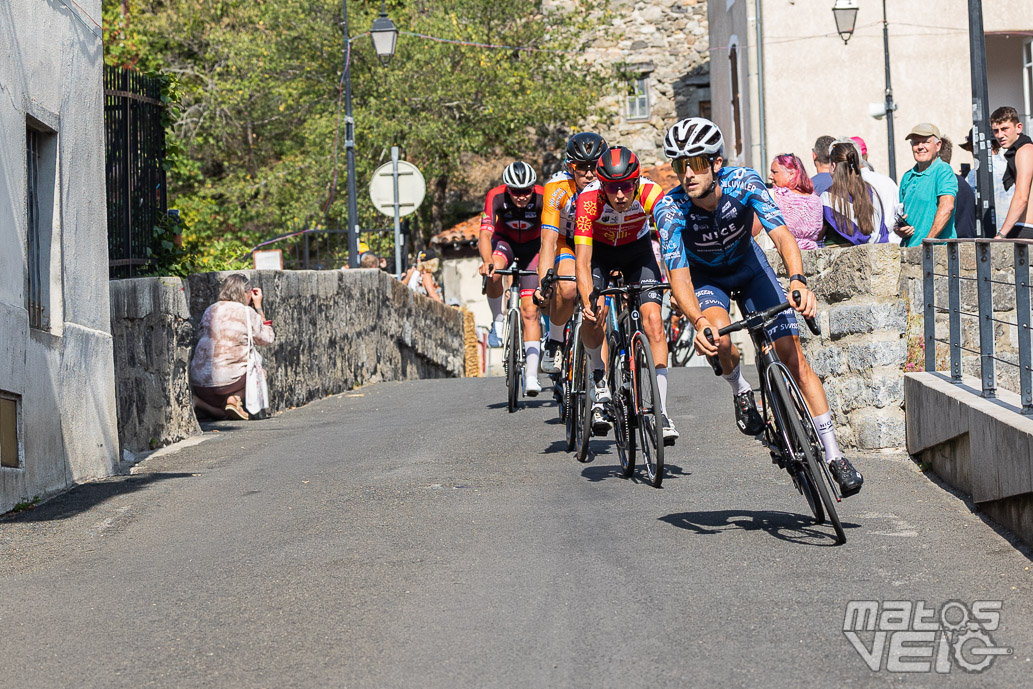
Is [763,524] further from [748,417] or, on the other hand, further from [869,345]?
[869,345]

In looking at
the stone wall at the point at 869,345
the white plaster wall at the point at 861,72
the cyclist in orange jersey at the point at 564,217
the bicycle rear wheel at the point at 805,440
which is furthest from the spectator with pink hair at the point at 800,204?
the white plaster wall at the point at 861,72

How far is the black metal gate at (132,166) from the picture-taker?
1204cm

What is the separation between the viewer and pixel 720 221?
7.43 metres

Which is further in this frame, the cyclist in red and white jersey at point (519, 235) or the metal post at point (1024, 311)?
the cyclist in red and white jersey at point (519, 235)

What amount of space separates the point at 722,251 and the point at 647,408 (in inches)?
43.5

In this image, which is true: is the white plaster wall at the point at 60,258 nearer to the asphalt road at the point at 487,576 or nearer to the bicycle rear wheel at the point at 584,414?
the asphalt road at the point at 487,576

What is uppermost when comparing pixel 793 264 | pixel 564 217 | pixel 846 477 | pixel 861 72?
pixel 861 72

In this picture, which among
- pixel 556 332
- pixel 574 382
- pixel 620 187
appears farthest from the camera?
pixel 556 332

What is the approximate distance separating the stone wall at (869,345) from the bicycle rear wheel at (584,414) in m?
1.80

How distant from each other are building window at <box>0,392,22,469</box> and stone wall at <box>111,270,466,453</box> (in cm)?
281

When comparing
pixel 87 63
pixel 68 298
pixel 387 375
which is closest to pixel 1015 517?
pixel 68 298

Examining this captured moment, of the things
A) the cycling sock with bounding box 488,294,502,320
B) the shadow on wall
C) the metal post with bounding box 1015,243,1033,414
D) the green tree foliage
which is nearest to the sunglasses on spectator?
the metal post with bounding box 1015,243,1033,414

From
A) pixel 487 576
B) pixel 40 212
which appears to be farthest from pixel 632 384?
pixel 40 212

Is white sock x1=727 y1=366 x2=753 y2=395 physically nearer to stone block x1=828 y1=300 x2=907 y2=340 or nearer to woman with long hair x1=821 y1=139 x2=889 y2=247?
stone block x1=828 y1=300 x2=907 y2=340
